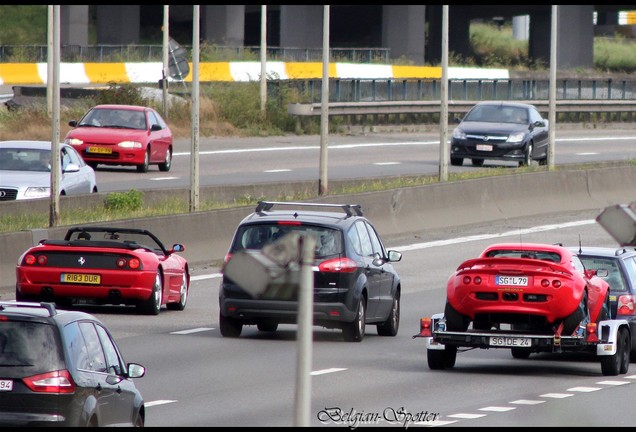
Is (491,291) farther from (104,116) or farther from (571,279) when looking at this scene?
(104,116)

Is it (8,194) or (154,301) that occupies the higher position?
(8,194)

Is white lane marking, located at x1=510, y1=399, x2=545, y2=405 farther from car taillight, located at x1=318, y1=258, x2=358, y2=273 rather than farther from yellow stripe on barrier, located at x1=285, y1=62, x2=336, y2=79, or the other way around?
yellow stripe on barrier, located at x1=285, y1=62, x2=336, y2=79

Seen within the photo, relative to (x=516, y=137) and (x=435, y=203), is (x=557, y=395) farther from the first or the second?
(x=516, y=137)

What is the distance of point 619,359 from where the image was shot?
57.9 ft

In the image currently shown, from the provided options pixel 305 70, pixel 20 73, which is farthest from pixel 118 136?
pixel 305 70

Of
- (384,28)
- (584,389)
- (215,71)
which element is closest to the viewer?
(584,389)

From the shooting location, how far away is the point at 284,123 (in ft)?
178

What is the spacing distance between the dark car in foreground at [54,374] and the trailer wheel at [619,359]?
7506 mm

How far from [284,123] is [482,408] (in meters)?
40.1

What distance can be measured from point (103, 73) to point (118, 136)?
23208 millimetres

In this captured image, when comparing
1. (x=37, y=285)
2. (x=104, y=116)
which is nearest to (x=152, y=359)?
(x=37, y=285)

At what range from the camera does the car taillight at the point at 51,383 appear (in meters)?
10.3

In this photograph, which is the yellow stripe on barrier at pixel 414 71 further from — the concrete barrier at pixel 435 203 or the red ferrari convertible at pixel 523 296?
the red ferrari convertible at pixel 523 296

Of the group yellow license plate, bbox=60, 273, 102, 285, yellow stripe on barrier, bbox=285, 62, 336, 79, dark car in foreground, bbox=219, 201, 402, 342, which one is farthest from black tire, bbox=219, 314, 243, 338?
yellow stripe on barrier, bbox=285, 62, 336, 79
